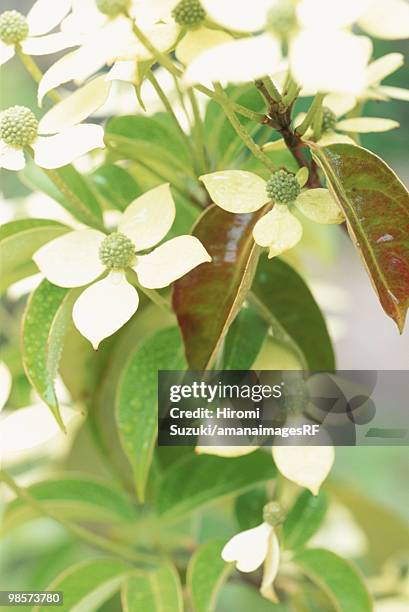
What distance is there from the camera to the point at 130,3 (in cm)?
32

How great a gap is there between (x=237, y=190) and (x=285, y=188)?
0.02 metres

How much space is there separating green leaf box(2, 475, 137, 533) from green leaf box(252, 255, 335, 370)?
0.63 ft

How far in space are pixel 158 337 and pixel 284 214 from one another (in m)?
0.13

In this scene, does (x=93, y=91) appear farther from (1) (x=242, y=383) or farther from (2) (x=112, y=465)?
(2) (x=112, y=465)

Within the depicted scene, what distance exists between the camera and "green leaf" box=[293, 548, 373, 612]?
0.46 m

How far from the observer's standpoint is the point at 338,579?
470mm

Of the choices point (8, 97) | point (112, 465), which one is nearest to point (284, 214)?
point (112, 465)

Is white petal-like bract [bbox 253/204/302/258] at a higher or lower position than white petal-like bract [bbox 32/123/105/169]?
lower

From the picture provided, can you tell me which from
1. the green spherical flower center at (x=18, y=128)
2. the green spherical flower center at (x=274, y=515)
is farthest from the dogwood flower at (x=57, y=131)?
the green spherical flower center at (x=274, y=515)

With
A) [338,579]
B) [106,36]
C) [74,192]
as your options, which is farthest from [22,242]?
[338,579]

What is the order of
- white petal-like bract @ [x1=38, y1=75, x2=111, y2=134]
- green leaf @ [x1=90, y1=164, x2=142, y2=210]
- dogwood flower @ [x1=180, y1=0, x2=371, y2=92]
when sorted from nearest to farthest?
dogwood flower @ [x1=180, y1=0, x2=371, y2=92], white petal-like bract @ [x1=38, y1=75, x2=111, y2=134], green leaf @ [x1=90, y1=164, x2=142, y2=210]

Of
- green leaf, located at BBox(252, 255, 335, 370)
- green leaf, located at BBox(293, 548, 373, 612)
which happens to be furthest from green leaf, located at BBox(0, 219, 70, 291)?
green leaf, located at BBox(293, 548, 373, 612)

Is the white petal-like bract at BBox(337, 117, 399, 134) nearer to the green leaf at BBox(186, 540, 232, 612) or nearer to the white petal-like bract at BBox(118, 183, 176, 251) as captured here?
the white petal-like bract at BBox(118, 183, 176, 251)

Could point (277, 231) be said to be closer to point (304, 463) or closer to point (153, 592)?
point (304, 463)
